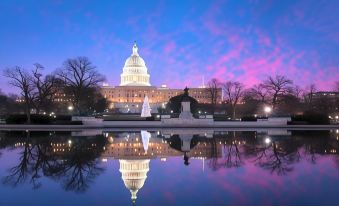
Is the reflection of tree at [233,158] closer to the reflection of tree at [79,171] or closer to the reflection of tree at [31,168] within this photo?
the reflection of tree at [79,171]

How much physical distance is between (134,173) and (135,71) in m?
132

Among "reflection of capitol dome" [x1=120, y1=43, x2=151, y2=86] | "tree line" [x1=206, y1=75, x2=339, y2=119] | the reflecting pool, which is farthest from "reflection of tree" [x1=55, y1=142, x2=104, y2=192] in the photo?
"reflection of capitol dome" [x1=120, y1=43, x2=151, y2=86]

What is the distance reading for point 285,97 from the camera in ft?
222

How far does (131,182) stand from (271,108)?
60.9m

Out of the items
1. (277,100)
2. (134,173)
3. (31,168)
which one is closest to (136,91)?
(277,100)

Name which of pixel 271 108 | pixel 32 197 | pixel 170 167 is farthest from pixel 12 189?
pixel 271 108

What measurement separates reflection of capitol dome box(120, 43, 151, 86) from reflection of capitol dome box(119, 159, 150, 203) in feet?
423

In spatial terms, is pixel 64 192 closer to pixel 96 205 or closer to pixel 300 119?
pixel 96 205

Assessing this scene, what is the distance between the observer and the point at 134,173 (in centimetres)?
1148

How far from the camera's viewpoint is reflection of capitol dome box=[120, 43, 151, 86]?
142 metres

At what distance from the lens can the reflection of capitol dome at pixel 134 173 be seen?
31.9 ft

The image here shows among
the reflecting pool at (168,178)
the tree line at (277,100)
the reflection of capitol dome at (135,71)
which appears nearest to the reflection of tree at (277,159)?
the reflecting pool at (168,178)

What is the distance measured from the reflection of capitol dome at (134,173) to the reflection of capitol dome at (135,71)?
128815 mm

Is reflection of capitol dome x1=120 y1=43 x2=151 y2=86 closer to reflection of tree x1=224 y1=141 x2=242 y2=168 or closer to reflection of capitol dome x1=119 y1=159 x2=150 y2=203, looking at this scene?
reflection of tree x1=224 y1=141 x2=242 y2=168
